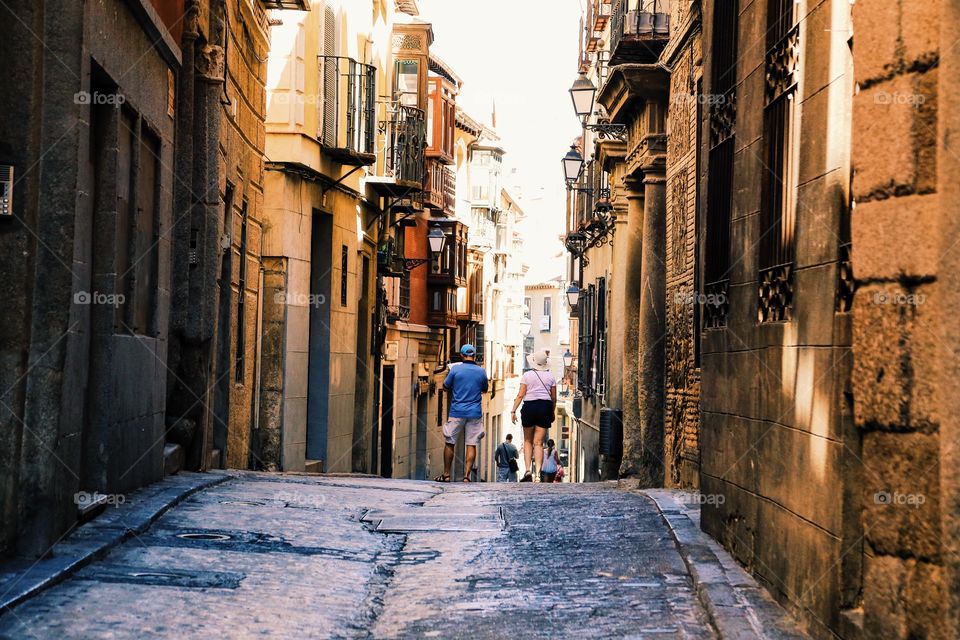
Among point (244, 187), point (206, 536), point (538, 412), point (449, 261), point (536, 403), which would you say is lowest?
point (206, 536)

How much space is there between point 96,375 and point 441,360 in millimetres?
32895

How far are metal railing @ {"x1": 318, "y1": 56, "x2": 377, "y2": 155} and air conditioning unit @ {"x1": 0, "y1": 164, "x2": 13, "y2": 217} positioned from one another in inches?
528

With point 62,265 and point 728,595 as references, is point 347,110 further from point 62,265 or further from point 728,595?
point 728,595

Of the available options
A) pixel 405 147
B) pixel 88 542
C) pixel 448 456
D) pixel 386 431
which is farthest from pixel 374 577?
pixel 386 431

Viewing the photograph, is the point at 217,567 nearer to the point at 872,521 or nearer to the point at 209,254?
the point at 872,521

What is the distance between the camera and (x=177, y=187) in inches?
431

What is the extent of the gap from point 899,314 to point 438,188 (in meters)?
34.9

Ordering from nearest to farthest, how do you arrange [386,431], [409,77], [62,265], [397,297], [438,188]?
[62,265] < [386,431] < [397,297] < [409,77] < [438,188]

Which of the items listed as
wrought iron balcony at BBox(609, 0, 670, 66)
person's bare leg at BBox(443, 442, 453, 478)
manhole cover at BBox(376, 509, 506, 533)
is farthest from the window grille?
person's bare leg at BBox(443, 442, 453, 478)

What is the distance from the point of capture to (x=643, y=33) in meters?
15.3

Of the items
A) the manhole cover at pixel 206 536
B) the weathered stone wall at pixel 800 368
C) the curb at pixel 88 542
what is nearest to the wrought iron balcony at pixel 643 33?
the weathered stone wall at pixel 800 368

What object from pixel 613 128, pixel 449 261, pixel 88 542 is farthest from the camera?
pixel 449 261

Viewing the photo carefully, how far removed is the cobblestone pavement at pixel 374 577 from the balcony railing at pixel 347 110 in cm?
1052

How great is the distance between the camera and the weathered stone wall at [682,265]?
41.3 feet
